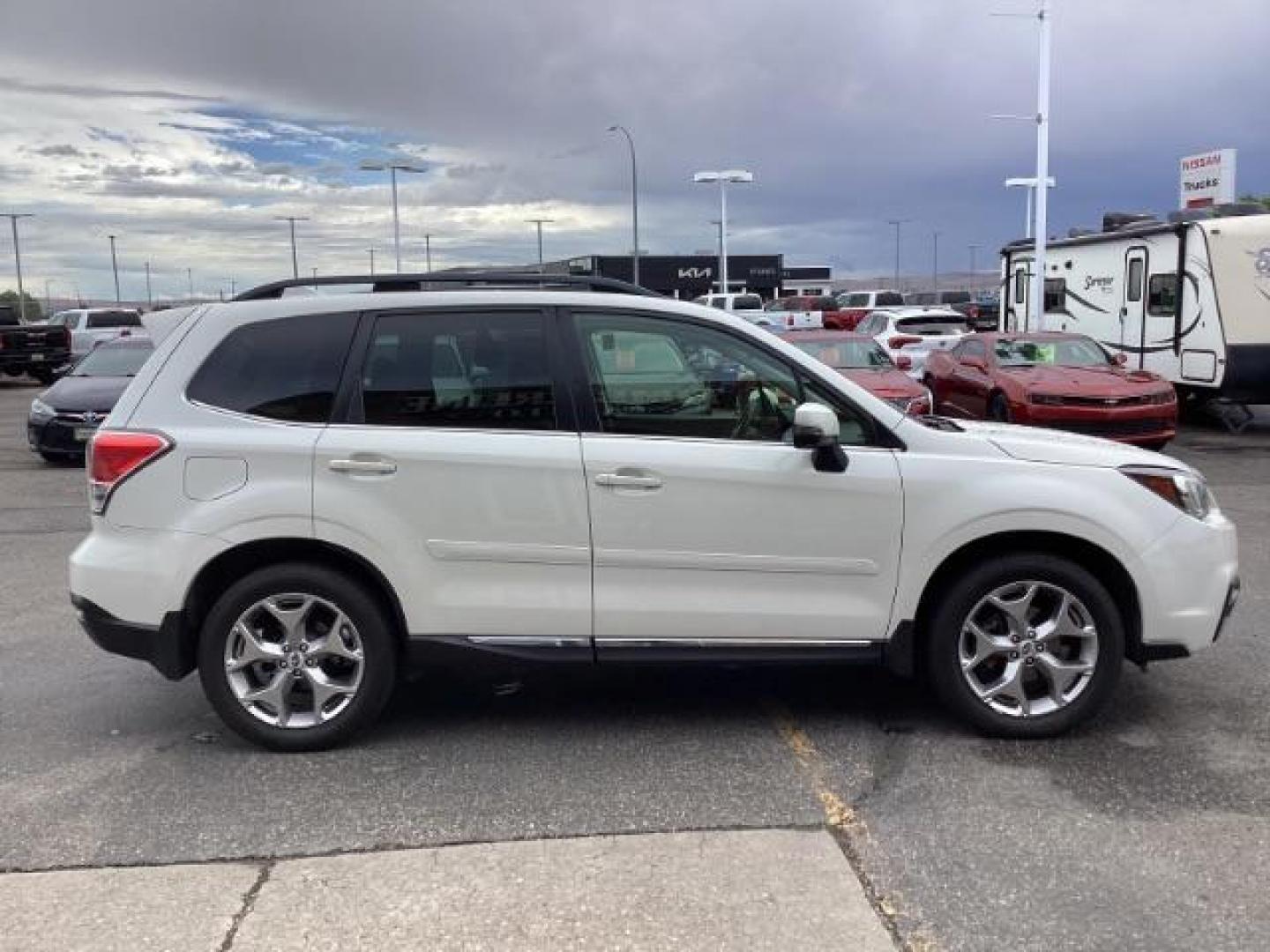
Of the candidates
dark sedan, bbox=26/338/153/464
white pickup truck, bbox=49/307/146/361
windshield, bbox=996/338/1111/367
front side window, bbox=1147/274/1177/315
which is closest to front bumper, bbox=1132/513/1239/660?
windshield, bbox=996/338/1111/367

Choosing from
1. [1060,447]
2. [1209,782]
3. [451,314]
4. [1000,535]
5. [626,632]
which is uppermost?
[451,314]

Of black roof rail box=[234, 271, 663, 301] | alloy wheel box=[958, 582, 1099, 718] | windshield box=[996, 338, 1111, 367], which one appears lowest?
alloy wheel box=[958, 582, 1099, 718]

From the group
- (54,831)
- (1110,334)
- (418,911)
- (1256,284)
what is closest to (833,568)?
(418,911)

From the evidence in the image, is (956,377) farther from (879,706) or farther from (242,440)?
(242,440)

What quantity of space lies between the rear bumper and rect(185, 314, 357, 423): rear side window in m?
0.86

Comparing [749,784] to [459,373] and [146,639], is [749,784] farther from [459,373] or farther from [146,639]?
[146,639]

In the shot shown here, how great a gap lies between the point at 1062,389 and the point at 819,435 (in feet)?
31.5

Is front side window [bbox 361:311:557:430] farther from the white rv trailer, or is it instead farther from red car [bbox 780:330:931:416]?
the white rv trailer

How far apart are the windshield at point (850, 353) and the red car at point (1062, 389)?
4.69 feet

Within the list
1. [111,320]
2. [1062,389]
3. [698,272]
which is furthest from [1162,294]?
[698,272]

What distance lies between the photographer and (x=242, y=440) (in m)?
4.26

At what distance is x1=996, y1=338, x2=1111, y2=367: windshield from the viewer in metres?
13.9

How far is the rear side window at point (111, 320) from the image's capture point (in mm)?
32278

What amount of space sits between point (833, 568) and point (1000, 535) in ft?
2.23
